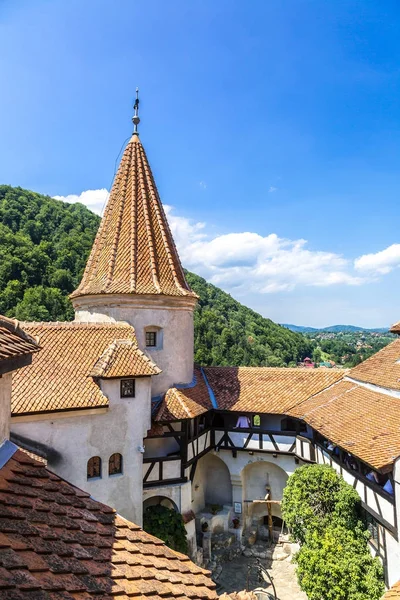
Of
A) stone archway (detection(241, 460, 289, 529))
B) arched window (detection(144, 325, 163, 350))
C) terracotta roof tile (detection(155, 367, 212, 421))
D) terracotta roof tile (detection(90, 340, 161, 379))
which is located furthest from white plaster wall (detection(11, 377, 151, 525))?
stone archway (detection(241, 460, 289, 529))

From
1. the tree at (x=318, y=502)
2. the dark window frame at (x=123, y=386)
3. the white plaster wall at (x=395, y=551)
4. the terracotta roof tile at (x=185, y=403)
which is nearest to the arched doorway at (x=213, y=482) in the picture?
the terracotta roof tile at (x=185, y=403)

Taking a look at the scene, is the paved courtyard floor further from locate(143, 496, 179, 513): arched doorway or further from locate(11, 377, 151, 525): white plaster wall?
locate(11, 377, 151, 525): white plaster wall

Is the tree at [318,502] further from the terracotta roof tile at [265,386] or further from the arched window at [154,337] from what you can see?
the arched window at [154,337]

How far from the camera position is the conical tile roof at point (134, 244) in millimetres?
17312

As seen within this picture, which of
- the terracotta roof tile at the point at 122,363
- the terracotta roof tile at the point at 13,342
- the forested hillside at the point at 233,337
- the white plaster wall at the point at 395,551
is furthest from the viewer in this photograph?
the forested hillside at the point at 233,337

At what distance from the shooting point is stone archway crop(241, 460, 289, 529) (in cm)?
1939

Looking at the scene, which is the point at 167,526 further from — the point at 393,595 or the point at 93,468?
the point at 393,595

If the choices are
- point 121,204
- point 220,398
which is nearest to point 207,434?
point 220,398

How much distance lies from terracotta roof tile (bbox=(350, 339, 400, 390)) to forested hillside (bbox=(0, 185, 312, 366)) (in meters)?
32.2

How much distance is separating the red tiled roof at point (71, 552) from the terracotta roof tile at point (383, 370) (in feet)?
40.2

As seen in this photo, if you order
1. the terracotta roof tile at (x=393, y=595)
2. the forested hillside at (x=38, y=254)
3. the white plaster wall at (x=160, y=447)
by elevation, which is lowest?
the terracotta roof tile at (x=393, y=595)

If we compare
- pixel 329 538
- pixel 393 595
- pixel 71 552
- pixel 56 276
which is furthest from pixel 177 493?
pixel 56 276

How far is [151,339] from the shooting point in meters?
17.7

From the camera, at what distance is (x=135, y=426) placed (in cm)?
1438
